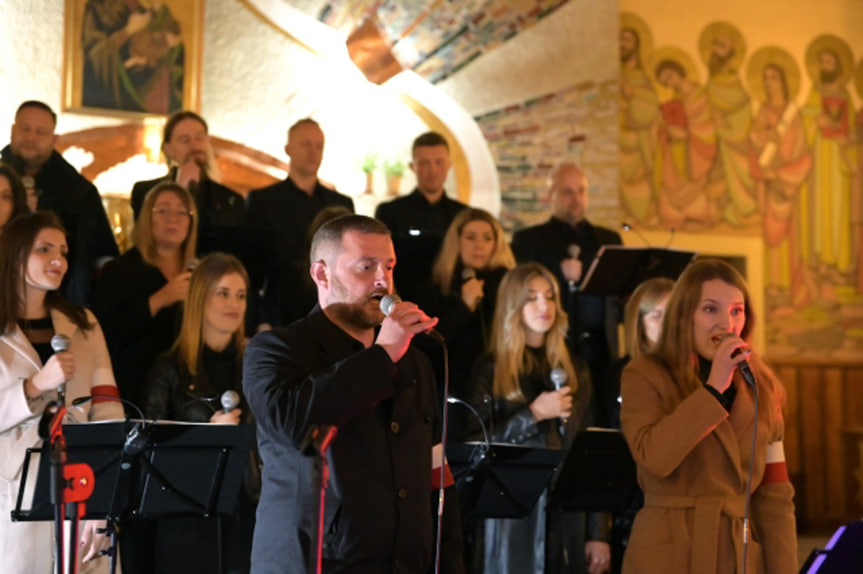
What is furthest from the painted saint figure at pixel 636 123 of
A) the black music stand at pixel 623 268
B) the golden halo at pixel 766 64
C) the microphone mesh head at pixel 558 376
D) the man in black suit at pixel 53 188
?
the man in black suit at pixel 53 188

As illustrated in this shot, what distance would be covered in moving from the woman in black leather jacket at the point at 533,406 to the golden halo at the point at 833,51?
5852 millimetres

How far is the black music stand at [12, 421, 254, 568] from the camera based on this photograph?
161 inches

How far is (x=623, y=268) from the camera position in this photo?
630 centimetres

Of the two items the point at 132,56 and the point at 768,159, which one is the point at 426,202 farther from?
the point at 768,159

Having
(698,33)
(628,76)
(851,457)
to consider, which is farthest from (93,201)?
(851,457)

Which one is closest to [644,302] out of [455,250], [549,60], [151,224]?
[455,250]

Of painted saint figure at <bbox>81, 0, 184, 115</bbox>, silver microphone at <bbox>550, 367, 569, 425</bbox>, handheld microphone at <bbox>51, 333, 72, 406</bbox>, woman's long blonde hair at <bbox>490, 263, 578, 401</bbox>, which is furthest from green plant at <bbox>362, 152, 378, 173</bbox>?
handheld microphone at <bbox>51, 333, 72, 406</bbox>

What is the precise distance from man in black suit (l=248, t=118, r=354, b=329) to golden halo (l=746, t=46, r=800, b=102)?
504 cm

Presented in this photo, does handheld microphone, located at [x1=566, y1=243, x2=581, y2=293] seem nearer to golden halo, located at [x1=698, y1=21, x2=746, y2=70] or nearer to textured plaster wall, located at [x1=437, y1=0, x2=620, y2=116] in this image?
textured plaster wall, located at [x1=437, y1=0, x2=620, y2=116]

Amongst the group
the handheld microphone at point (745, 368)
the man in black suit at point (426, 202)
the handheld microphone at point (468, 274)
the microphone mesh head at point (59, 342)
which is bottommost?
the handheld microphone at point (745, 368)

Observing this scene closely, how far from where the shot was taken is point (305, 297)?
617 cm

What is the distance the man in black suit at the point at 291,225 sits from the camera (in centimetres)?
625

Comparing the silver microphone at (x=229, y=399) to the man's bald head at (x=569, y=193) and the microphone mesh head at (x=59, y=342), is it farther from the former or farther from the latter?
the man's bald head at (x=569, y=193)

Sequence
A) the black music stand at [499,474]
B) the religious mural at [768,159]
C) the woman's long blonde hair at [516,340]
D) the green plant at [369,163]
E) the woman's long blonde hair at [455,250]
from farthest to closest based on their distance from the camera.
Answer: the religious mural at [768,159] → the green plant at [369,163] → the woman's long blonde hair at [455,250] → the woman's long blonde hair at [516,340] → the black music stand at [499,474]
